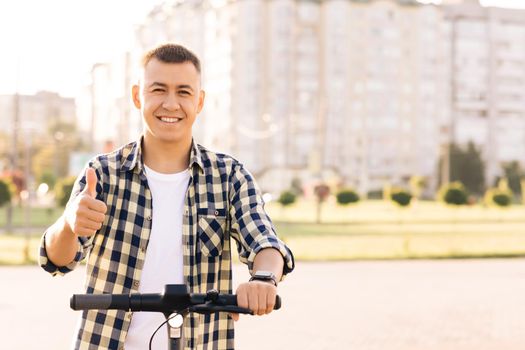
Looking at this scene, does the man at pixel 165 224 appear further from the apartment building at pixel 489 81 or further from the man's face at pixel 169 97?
the apartment building at pixel 489 81

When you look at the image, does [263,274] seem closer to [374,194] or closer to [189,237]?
[189,237]

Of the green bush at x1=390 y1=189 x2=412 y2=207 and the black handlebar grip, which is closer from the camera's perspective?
the black handlebar grip

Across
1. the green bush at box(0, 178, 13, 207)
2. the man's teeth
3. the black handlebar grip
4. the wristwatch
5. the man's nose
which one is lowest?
the green bush at box(0, 178, 13, 207)

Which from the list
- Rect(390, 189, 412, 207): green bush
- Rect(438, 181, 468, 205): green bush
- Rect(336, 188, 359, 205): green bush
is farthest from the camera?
Rect(336, 188, 359, 205): green bush

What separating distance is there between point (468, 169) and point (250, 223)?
319 feet

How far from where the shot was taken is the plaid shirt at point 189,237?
9.86ft

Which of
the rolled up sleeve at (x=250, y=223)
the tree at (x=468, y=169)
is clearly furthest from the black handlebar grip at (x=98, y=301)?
the tree at (x=468, y=169)

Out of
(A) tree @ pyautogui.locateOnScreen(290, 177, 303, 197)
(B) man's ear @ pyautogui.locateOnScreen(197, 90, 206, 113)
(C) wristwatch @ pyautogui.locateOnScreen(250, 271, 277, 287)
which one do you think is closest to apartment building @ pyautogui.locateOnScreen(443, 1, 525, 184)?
(A) tree @ pyautogui.locateOnScreen(290, 177, 303, 197)

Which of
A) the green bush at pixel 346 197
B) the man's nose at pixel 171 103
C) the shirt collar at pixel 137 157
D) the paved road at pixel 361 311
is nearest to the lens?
the man's nose at pixel 171 103

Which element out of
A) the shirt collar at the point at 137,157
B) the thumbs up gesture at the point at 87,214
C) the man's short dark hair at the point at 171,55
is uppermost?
the man's short dark hair at the point at 171,55

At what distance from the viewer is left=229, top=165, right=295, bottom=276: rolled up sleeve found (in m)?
3.02

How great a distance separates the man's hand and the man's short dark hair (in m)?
0.72

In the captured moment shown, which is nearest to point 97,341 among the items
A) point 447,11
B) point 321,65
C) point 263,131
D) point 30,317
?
point 30,317

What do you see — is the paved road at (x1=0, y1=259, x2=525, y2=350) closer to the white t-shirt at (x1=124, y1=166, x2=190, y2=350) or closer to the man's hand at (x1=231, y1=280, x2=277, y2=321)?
the white t-shirt at (x1=124, y1=166, x2=190, y2=350)
